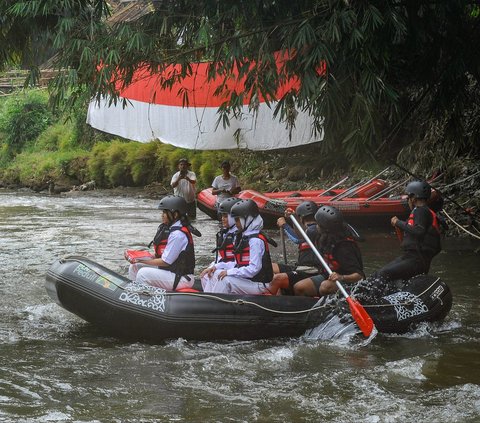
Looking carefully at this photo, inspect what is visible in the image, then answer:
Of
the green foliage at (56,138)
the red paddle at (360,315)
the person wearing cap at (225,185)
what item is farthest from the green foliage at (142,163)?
the red paddle at (360,315)

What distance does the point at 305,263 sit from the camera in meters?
8.98

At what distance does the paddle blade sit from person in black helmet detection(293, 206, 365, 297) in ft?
1.19

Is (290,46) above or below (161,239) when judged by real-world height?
above

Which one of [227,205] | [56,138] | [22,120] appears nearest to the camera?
[227,205]

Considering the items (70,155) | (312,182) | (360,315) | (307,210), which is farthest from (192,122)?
(70,155)

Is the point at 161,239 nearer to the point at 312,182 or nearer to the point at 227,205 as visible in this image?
the point at 227,205

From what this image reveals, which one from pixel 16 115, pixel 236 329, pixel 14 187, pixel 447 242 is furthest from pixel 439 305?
pixel 16 115

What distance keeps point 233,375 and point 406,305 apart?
2038 millimetres

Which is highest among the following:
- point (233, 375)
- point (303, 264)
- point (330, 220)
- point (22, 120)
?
point (22, 120)

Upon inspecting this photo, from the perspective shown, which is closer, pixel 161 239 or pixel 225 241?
pixel 225 241

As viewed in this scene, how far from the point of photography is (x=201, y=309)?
26.6 ft

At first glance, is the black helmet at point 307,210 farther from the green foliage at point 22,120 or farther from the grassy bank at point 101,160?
the green foliage at point 22,120

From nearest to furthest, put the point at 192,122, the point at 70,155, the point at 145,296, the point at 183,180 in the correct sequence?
1. the point at 145,296
2. the point at 183,180
3. the point at 192,122
4. the point at 70,155

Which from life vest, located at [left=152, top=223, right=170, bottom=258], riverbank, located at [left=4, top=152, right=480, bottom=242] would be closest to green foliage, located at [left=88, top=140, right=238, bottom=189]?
riverbank, located at [left=4, top=152, right=480, bottom=242]
